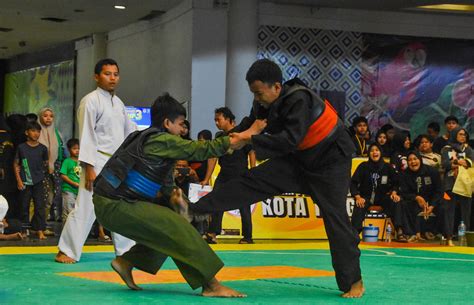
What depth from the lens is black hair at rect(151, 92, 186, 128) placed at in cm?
600

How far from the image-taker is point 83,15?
19406 millimetres

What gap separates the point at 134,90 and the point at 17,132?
24.2 ft

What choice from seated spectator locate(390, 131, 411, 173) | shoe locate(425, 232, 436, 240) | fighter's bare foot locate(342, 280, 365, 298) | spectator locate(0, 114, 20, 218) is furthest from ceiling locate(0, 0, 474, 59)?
fighter's bare foot locate(342, 280, 365, 298)

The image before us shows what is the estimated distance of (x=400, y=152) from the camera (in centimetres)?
1453

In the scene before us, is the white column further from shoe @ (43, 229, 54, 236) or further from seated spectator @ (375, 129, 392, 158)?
shoe @ (43, 229, 54, 236)

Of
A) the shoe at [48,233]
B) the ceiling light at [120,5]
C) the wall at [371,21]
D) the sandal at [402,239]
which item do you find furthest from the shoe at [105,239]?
the wall at [371,21]

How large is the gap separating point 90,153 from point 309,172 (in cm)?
274

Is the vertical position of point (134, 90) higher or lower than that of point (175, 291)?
higher

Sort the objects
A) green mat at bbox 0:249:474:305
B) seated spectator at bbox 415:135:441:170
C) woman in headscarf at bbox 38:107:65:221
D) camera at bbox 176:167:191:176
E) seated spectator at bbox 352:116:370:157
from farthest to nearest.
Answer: seated spectator at bbox 352:116:370:157
seated spectator at bbox 415:135:441:170
woman in headscarf at bbox 38:107:65:221
camera at bbox 176:167:191:176
green mat at bbox 0:249:474:305

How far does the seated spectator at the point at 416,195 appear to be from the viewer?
13273mm

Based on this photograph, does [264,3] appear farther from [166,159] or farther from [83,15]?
[166,159]

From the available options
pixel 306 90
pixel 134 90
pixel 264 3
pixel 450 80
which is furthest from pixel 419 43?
pixel 306 90

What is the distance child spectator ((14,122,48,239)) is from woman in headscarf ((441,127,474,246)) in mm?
5648

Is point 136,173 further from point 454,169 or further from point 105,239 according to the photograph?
point 454,169
